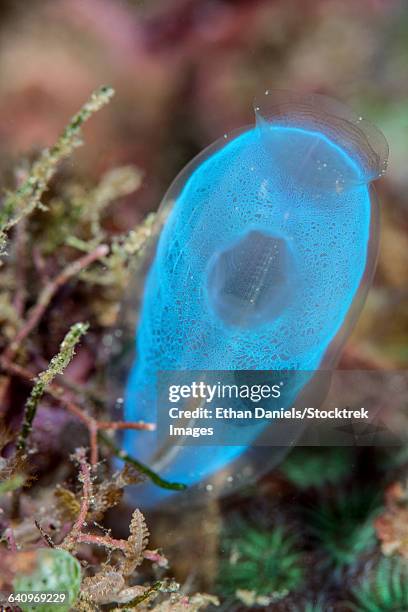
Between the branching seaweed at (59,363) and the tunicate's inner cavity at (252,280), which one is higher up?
the tunicate's inner cavity at (252,280)

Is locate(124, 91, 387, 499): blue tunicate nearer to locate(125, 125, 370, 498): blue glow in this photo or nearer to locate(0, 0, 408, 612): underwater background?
locate(125, 125, 370, 498): blue glow

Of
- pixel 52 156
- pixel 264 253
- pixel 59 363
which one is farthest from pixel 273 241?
pixel 52 156

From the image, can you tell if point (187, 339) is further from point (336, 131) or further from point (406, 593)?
point (406, 593)

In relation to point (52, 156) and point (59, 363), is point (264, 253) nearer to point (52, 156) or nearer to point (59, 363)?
point (59, 363)

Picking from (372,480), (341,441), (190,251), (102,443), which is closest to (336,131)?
(190,251)

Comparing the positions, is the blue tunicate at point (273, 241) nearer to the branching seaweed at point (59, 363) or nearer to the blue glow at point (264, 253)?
the blue glow at point (264, 253)

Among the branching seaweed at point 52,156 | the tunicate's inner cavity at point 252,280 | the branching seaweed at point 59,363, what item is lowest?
the branching seaweed at point 59,363

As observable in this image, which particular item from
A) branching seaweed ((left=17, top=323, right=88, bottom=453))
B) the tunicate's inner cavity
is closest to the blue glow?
Answer: the tunicate's inner cavity

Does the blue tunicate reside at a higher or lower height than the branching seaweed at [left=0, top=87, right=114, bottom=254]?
lower

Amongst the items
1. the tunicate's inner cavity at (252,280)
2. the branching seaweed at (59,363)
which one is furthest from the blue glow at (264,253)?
the branching seaweed at (59,363)
